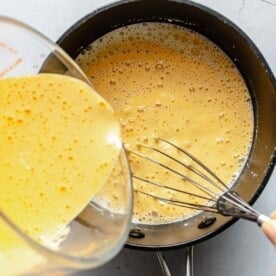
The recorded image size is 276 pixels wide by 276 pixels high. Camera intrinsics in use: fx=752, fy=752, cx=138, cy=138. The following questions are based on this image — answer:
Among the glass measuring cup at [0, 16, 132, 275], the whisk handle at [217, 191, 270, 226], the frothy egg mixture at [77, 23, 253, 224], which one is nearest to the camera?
the glass measuring cup at [0, 16, 132, 275]

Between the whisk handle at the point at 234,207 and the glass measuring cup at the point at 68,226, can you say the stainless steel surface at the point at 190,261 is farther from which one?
the glass measuring cup at the point at 68,226

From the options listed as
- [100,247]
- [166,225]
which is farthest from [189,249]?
[100,247]

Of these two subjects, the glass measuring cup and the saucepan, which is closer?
the glass measuring cup

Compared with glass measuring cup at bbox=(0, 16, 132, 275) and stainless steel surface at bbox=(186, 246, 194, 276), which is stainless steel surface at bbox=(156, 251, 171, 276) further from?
glass measuring cup at bbox=(0, 16, 132, 275)

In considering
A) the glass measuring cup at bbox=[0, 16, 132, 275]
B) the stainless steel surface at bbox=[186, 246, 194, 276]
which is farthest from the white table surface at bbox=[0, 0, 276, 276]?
the glass measuring cup at bbox=[0, 16, 132, 275]

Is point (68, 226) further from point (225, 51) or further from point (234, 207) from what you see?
point (225, 51)

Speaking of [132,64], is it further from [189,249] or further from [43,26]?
[189,249]
